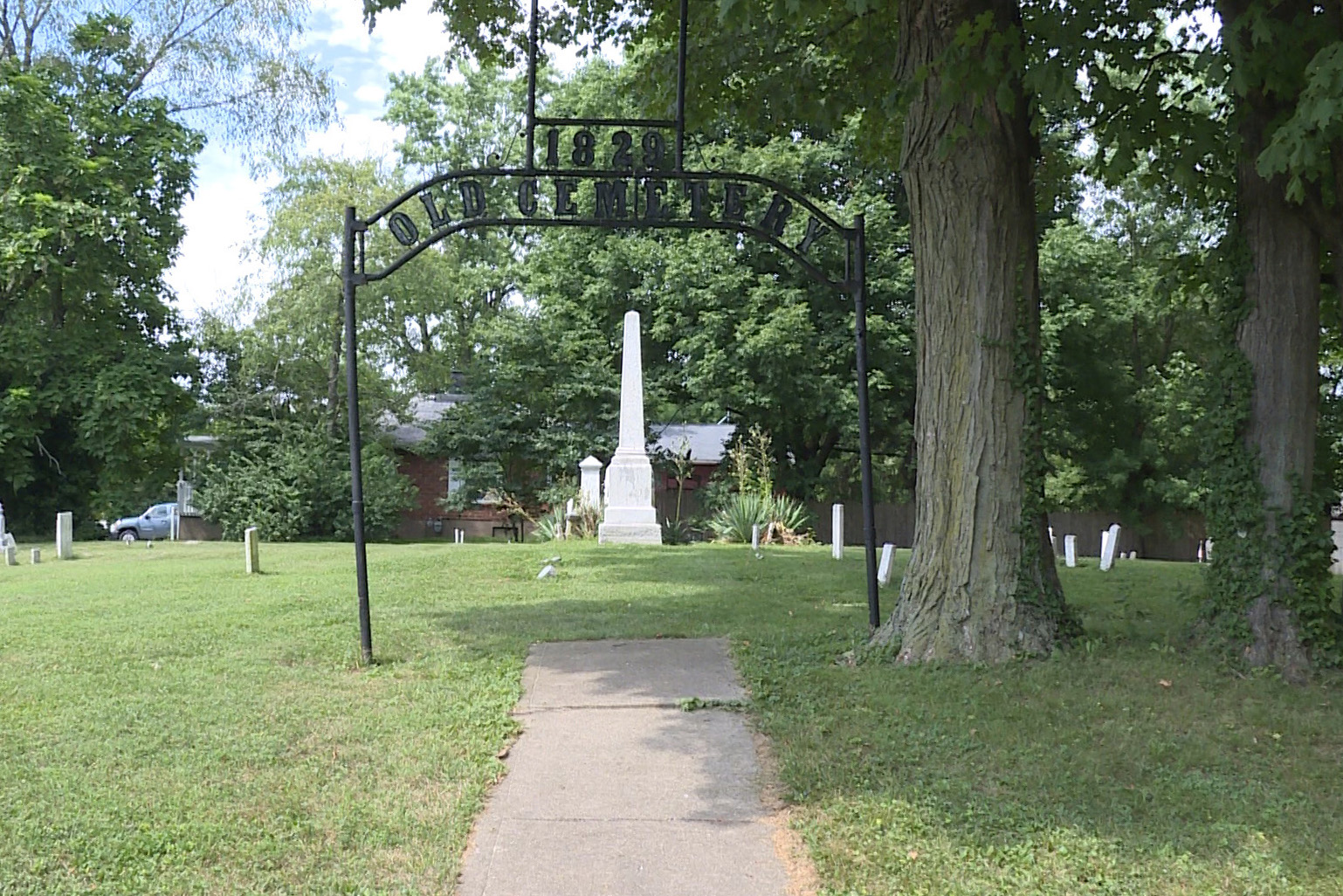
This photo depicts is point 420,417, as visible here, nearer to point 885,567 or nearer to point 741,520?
point 741,520

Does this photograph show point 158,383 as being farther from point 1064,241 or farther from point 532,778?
point 532,778

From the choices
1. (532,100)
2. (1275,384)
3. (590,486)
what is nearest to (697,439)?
(590,486)

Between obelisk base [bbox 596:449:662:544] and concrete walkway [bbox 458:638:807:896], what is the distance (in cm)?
1198

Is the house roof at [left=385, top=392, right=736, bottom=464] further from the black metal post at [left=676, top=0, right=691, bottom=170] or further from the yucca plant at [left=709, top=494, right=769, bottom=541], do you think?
the black metal post at [left=676, top=0, right=691, bottom=170]

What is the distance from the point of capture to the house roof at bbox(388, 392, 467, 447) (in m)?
32.9

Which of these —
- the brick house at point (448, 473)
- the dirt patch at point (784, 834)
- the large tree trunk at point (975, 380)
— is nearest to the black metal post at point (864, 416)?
the large tree trunk at point (975, 380)

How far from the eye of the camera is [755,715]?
259 inches

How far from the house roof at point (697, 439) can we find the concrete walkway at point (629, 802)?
21.3 meters

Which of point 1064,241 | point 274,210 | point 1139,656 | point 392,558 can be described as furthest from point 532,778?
point 274,210

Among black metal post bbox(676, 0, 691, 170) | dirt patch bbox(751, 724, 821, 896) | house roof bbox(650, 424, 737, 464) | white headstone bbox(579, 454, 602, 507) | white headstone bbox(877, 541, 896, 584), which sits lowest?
dirt patch bbox(751, 724, 821, 896)

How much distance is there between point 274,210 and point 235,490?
8.70 meters

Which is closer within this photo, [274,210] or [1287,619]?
[1287,619]

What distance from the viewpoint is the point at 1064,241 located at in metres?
25.3

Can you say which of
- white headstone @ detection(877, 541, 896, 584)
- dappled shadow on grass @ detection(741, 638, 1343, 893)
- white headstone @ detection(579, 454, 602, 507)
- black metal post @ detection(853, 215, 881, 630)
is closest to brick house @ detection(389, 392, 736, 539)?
white headstone @ detection(579, 454, 602, 507)
